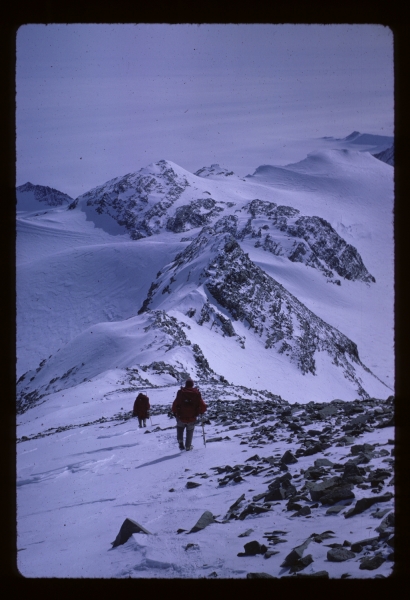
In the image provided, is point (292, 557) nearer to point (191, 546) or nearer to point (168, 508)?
point (191, 546)

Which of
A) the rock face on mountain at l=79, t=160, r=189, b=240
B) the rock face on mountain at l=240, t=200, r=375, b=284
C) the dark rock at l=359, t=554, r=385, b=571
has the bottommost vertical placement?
the dark rock at l=359, t=554, r=385, b=571

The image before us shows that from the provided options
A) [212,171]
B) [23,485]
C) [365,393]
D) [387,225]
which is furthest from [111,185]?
[23,485]

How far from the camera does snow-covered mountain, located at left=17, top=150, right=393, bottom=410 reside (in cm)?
4288

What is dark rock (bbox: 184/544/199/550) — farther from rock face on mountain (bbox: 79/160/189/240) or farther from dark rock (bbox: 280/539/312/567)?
rock face on mountain (bbox: 79/160/189/240)

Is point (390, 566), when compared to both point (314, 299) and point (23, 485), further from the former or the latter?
point (314, 299)

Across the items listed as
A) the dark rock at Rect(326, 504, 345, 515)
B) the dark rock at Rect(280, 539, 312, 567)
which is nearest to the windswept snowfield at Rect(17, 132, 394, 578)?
the dark rock at Rect(326, 504, 345, 515)

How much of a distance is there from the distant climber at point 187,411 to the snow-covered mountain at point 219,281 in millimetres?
17544

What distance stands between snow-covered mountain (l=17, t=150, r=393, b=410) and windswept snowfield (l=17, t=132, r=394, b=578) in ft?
0.81

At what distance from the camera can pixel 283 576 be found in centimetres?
621

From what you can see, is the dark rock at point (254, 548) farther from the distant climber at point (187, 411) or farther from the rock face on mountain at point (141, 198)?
the rock face on mountain at point (141, 198)

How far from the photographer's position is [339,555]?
6363 mm

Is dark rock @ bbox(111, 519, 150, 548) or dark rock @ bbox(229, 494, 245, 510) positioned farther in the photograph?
dark rock @ bbox(229, 494, 245, 510)

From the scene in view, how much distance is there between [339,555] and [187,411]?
7024mm

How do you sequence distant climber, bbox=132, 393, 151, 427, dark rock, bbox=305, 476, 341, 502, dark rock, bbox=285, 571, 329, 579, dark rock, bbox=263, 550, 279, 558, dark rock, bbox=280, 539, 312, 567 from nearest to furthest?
dark rock, bbox=285, 571, 329, 579, dark rock, bbox=280, 539, 312, 567, dark rock, bbox=263, 550, 279, 558, dark rock, bbox=305, 476, 341, 502, distant climber, bbox=132, 393, 151, 427
